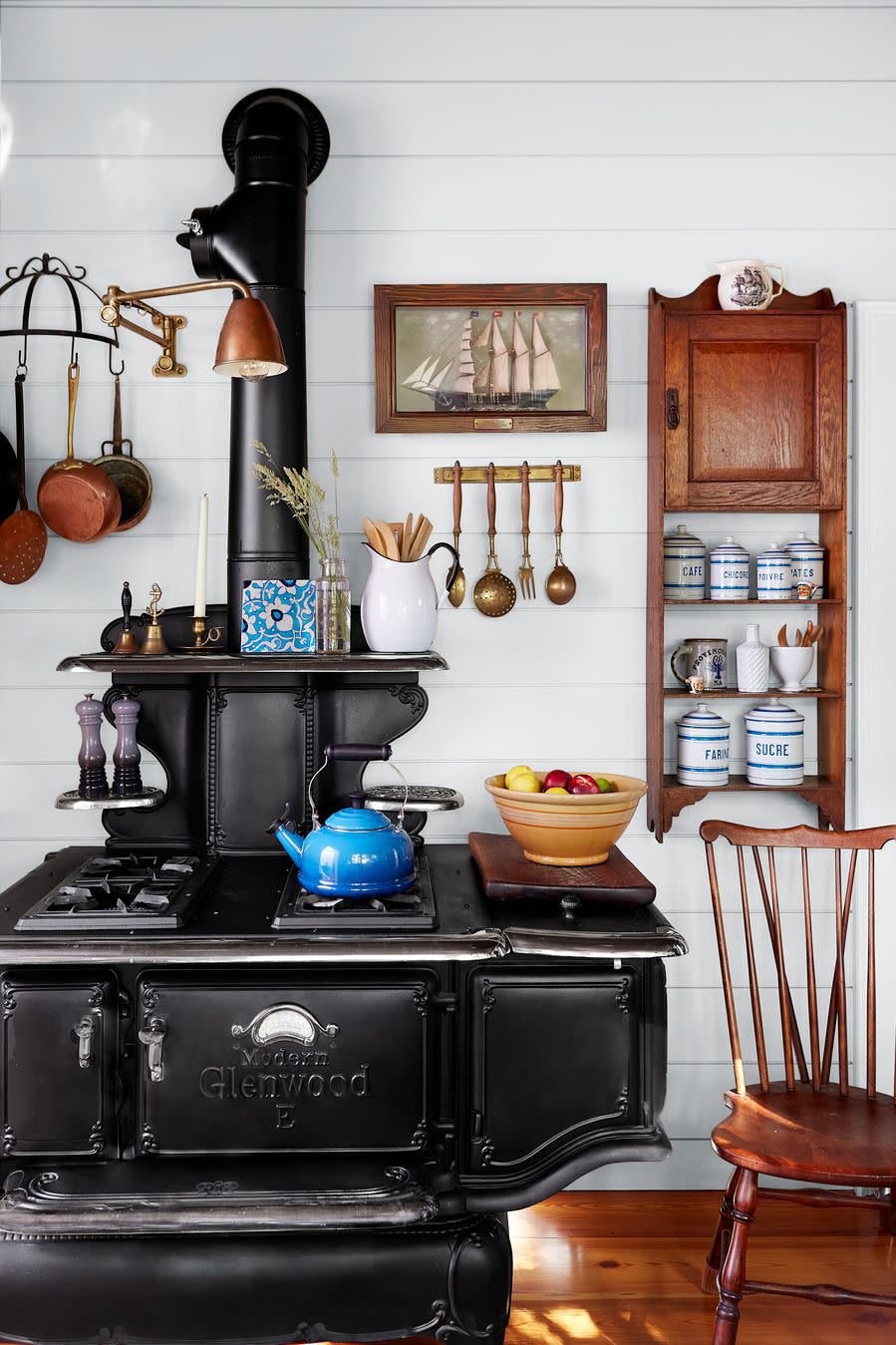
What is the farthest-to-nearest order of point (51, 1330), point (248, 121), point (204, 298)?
point (204, 298), point (248, 121), point (51, 1330)

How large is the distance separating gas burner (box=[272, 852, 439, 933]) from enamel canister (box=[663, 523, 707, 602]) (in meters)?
0.86

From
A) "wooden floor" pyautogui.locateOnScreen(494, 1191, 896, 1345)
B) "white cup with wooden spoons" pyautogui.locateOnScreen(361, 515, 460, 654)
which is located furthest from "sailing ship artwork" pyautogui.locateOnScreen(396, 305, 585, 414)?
"wooden floor" pyautogui.locateOnScreen(494, 1191, 896, 1345)

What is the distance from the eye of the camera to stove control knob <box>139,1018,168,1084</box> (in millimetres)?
1729

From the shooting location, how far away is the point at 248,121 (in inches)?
84.0

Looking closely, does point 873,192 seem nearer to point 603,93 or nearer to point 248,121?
point 603,93

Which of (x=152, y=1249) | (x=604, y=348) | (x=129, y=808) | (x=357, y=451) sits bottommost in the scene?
(x=152, y=1249)

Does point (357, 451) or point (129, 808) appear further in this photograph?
point (357, 451)

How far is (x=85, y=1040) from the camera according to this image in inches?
67.6

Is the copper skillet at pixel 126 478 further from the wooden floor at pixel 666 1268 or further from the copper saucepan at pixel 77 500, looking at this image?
the wooden floor at pixel 666 1268

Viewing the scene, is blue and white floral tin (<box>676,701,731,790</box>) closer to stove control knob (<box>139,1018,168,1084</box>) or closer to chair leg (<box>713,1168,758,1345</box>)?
chair leg (<box>713,1168,758,1345</box>)

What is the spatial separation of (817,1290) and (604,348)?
1.83 meters

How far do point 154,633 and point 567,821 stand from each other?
0.92 m

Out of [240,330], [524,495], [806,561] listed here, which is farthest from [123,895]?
[806,561]

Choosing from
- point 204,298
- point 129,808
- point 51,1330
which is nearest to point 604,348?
point 204,298
